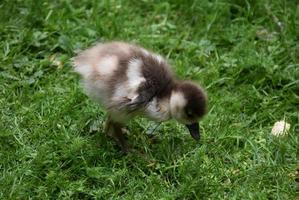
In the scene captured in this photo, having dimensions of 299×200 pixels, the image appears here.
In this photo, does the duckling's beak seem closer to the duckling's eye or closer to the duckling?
the duckling

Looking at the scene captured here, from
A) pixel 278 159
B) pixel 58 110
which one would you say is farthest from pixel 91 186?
pixel 278 159

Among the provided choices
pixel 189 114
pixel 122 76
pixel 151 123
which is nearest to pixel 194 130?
pixel 189 114

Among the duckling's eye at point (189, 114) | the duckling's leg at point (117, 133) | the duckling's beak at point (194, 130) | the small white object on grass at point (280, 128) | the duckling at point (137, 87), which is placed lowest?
the small white object on grass at point (280, 128)

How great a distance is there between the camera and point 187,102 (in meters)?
3.62

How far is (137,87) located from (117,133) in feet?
1.56

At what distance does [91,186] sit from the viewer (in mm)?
3678

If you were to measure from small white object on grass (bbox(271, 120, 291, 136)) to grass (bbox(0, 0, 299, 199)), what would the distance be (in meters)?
0.05

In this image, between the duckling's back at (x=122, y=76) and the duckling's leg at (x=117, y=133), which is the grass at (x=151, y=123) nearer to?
the duckling's leg at (x=117, y=133)

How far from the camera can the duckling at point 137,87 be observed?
3.62 m

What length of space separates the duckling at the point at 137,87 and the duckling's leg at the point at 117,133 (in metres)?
0.13

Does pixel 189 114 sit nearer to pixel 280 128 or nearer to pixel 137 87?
pixel 137 87

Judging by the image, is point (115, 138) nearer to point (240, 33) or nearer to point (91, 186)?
point (91, 186)

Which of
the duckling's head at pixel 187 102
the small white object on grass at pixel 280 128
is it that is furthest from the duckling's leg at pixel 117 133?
the small white object on grass at pixel 280 128

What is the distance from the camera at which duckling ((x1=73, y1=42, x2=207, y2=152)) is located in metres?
3.62
